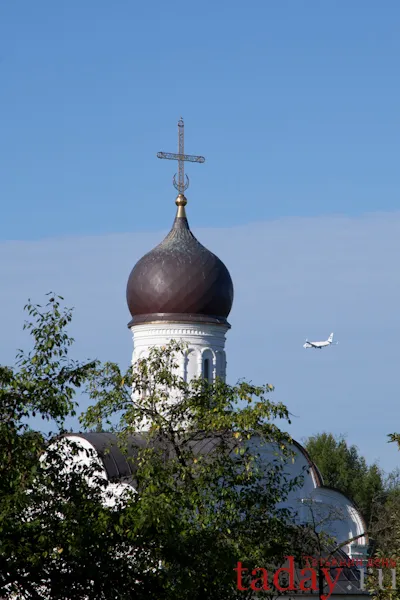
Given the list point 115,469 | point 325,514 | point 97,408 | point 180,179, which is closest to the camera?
point 97,408

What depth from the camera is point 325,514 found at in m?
29.7

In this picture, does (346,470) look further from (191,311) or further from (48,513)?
(48,513)

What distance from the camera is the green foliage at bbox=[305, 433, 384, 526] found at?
48.1m

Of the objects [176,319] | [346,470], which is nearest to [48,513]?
[176,319]

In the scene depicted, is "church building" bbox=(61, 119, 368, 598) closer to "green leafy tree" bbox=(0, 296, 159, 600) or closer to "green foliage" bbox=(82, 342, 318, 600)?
"green foliage" bbox=(82, 342, 318, 600)

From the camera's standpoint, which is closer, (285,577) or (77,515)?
(77,515)

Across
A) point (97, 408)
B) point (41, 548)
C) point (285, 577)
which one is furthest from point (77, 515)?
point (285, 577)

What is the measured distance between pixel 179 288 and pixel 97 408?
1440 centimetres

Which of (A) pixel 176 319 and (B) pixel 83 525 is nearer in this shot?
(B) pixel 83 525

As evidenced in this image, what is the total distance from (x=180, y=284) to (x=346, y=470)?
20293mm

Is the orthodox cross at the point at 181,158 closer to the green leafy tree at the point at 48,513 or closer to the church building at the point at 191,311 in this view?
the church building at the point at 191,311

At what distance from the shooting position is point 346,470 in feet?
161

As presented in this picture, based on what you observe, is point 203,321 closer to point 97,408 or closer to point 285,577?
point 285,577

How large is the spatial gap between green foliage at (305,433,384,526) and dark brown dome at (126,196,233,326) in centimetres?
1811
